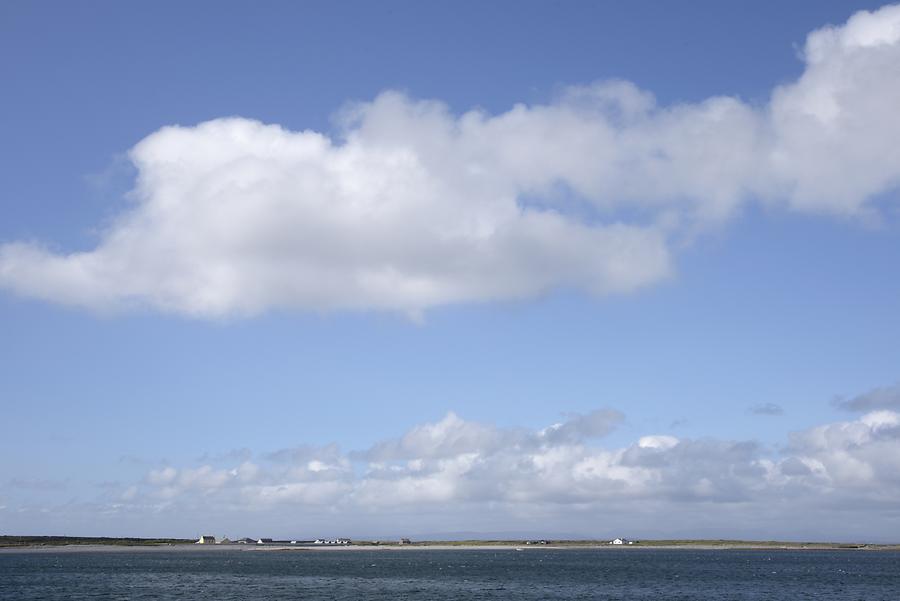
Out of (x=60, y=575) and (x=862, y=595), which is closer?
(x=862, y=595)

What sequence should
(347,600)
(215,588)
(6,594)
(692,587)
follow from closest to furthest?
(347,600) → (6,594) → (215,588) → (692,587)

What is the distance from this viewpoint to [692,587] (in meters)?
144

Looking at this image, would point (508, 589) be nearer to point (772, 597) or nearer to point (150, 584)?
point (772, 597)

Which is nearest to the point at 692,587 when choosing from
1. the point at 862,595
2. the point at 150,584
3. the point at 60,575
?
the point at 862,595

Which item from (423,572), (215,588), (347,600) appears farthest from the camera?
(423,572)

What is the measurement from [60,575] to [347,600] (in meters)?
94.9

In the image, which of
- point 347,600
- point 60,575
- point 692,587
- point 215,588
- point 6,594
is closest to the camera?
point 347,600

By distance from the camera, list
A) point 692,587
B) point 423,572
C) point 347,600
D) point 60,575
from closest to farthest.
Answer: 1. point 347,600
2. point 692,587
3. point 60,575
4. point 423,572

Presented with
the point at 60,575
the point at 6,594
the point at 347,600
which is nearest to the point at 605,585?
the point at 347,600

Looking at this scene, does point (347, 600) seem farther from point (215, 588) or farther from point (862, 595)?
point (862, 595)

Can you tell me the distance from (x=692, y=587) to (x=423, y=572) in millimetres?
69640

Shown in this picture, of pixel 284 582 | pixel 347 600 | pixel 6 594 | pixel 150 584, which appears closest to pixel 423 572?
pixel 284 582

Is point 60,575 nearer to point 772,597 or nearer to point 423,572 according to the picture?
point 423,572

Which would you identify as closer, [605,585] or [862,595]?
[862,595]
